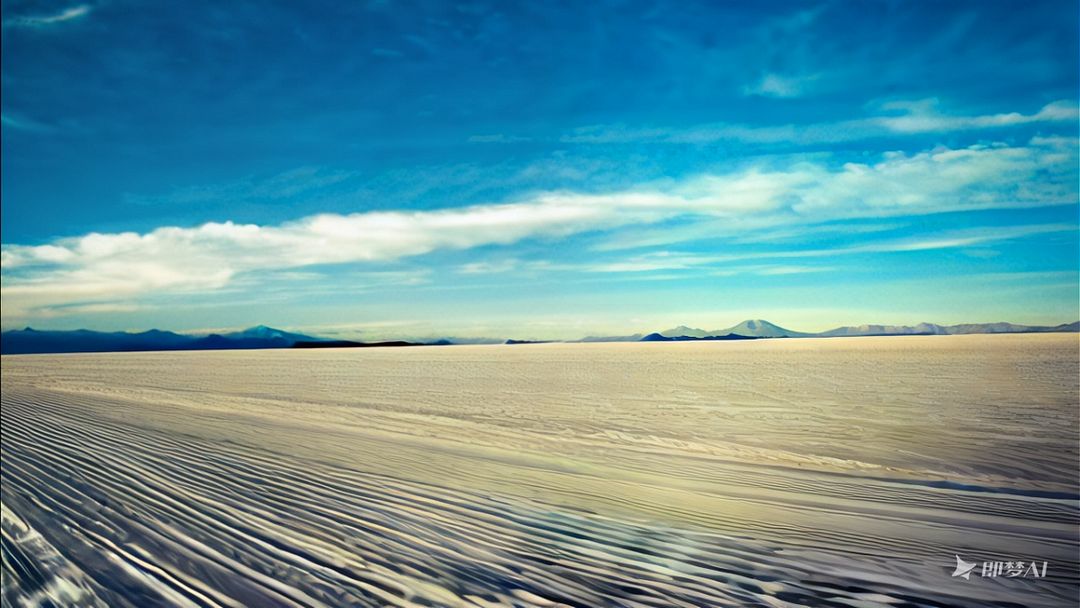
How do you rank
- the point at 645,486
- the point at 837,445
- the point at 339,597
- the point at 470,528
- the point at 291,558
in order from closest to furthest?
the point at 339,597, the point at 291,558, the point at 470,528, the point at 645,486, the point at 837,445

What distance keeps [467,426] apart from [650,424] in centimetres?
339

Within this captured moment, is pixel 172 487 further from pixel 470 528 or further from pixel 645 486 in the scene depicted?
pixel 645 486

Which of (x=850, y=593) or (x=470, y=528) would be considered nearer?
(x=850, y=593)

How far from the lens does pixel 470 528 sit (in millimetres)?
5160

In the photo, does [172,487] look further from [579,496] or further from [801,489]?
[801,489]

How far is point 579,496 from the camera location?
6301 mm

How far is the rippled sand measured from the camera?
13.1 feet

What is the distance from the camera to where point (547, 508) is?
5.80 meters

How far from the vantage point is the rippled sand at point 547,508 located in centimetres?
399

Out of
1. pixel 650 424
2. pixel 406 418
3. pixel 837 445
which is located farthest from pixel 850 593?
pixel 406 418

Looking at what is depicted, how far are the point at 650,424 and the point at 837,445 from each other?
3.40 meters

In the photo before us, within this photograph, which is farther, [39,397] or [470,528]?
[39,397]

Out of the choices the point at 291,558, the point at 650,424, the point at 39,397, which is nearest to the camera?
the point at 291,558

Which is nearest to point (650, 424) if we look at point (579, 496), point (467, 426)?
point (467, 426)
